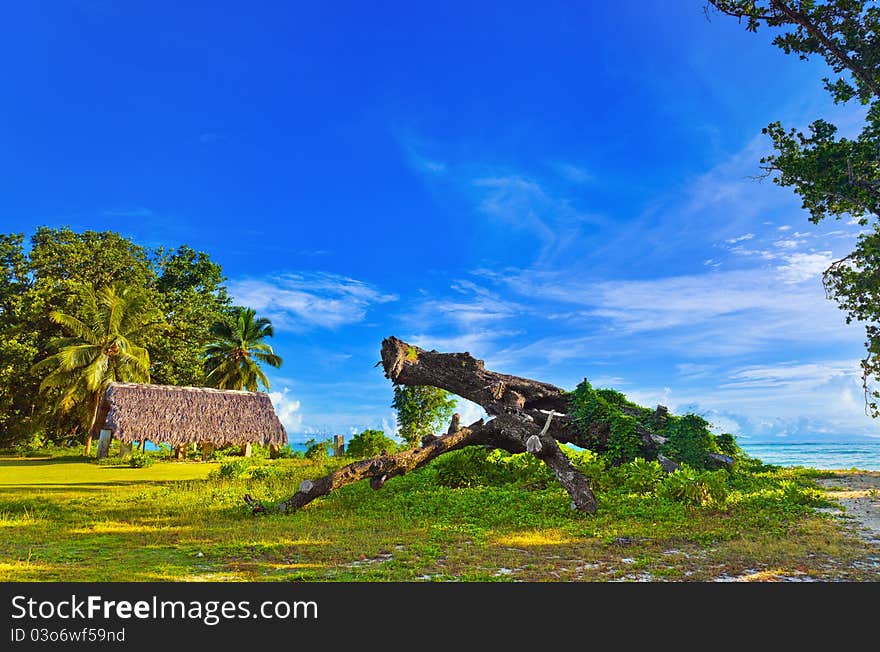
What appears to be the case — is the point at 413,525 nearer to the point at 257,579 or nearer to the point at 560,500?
the point at 560,500

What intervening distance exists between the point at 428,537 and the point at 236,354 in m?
29.9

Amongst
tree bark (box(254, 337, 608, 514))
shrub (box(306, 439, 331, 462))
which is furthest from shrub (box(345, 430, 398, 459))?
tree bark (box(254, 337, 608, 514))

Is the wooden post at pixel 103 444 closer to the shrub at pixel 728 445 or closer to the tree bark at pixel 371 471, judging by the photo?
Result: the tree bark at pixel 371 471

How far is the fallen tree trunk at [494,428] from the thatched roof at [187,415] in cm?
1281

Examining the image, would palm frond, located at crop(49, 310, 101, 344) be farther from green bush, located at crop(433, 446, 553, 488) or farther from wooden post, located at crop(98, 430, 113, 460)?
green bush, located at crop(433, 446, 553, 488)

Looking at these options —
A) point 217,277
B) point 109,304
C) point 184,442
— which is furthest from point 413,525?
point 217,277

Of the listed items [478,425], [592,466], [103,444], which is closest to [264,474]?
[478,425]

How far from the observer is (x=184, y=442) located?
77.2ft

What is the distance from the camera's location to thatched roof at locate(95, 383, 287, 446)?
22578 millimetres

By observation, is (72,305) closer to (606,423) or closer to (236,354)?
(236,354)

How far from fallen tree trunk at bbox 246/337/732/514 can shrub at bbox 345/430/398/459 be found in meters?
10.4

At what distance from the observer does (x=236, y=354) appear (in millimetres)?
35469
